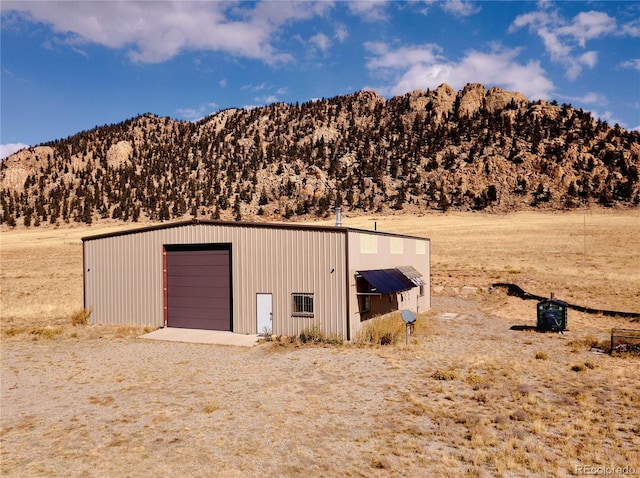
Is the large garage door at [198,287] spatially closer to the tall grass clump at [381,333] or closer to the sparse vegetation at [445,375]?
the tall grass clump at [381,333]

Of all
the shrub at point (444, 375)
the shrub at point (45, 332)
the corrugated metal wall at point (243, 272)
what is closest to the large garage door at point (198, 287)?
the corrugated metal wall at point (243, 272)

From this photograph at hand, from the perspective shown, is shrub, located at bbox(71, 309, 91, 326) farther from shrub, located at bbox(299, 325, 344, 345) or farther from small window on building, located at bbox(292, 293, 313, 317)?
shrub, located at bbox(299, 325, 344, 345)

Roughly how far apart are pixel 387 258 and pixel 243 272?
791cm

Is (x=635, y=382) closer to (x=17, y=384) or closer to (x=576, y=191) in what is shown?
(x=17, y=384)

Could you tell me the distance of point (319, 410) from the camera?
1123 cm

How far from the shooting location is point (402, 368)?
1503 cm

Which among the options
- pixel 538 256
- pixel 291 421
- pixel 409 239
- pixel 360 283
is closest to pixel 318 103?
pixel 538 256

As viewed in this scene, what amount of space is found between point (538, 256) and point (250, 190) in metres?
60.6

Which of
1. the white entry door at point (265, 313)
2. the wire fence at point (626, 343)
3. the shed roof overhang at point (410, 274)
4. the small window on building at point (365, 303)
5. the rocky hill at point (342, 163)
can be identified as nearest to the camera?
the wire fence at point (626, 343)

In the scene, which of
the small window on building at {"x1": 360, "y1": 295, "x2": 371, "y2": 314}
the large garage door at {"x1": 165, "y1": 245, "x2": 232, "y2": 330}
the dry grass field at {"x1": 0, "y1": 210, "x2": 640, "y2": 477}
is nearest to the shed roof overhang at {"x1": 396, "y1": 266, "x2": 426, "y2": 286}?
the dry grass field at {"x1": 0, "y1": 210, "x2": 640, "y2": 477}

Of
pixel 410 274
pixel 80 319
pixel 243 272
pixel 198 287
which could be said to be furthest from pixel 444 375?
pixel 80 319

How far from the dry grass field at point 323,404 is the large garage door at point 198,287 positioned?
2.42 metres

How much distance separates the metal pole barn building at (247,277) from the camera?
1942 centimetres

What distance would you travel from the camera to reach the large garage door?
22.2m
